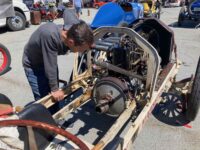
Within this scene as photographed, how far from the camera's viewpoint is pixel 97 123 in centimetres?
400

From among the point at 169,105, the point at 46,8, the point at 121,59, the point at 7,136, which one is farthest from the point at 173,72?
the point at 46,8

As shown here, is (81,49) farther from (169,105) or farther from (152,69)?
(169,105)

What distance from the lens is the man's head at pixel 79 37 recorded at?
100 inches

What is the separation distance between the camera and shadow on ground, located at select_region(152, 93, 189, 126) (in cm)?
405

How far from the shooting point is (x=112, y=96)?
10.9 ft

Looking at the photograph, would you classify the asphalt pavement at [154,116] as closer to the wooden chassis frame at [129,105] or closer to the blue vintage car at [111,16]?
the wooden chassis frame at [129,105]

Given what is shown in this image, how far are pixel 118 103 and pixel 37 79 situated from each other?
1.08m

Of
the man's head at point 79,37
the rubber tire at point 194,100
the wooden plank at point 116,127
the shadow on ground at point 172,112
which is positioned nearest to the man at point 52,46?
the man's head at point 79,37

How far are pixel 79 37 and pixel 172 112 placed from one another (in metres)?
2.36

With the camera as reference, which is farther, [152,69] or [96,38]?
[96,38]

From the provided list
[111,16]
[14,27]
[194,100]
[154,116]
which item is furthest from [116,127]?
[14,27]

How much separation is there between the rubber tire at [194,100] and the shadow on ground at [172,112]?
217 millimetres

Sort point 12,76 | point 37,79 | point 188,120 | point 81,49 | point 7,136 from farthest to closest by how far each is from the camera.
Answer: point 12,76, point 188,120, point 37,79, point 81,49, point 7,136

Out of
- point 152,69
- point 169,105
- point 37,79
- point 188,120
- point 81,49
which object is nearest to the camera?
point 81,49
